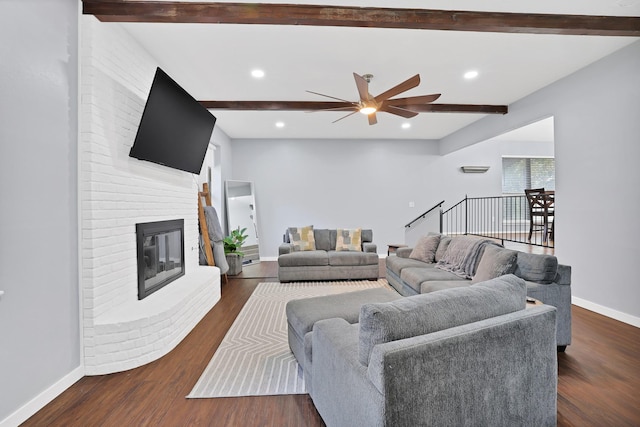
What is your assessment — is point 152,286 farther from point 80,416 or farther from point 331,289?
point 331,289

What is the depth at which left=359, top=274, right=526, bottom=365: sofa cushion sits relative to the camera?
1.23 meters

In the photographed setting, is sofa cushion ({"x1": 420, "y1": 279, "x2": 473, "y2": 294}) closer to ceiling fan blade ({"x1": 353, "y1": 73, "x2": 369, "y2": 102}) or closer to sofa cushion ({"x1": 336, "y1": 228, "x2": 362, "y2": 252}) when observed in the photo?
ceiling fan blade ({"x1": 353, "y1": 73, "x2": 369, "y2": 102})

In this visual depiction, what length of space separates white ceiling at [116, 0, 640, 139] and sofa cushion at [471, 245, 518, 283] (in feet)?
6.62

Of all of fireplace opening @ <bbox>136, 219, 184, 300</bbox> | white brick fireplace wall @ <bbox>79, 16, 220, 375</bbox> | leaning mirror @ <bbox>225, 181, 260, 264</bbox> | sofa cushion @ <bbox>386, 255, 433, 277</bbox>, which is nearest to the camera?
white brick fireplace wall @ <bbox>79, 16, 220, 375</bbox>

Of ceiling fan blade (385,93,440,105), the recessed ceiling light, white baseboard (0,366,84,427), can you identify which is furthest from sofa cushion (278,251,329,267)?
the recessed ceiling light

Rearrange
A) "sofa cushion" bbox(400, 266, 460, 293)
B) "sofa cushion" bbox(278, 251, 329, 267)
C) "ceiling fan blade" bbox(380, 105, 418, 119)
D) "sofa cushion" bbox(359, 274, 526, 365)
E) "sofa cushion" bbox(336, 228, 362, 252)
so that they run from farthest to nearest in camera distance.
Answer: "sofa cushion" bbox(336, 228, 362, 252), "sofa cushion" bbox(278, 251, 329, 267), "ceiling fan blade" bbox(380, 105, 418, 119), "sofa cushion" bbox(400, 266, 460, 293), "sofa cushion" bbox(359, 274, 526, 365)

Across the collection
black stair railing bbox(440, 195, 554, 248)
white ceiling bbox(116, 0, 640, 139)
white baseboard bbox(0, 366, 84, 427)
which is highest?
white ceiling bbox(116, 0, 640, 139)

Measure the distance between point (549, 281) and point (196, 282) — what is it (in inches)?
133

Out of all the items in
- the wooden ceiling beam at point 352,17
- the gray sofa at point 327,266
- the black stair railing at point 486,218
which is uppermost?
the wooden ceiling beam at point 352,17

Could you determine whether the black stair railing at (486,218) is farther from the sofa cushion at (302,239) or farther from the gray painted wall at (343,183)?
the sofa cushion at (302,239)

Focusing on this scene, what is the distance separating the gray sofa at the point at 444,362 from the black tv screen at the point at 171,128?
215cm

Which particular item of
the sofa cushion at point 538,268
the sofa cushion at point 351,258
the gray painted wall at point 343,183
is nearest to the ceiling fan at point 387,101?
the sofa cushion at point 538,268

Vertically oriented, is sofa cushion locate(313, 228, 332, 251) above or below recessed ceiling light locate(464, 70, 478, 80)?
below

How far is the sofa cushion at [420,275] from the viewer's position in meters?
3.24
